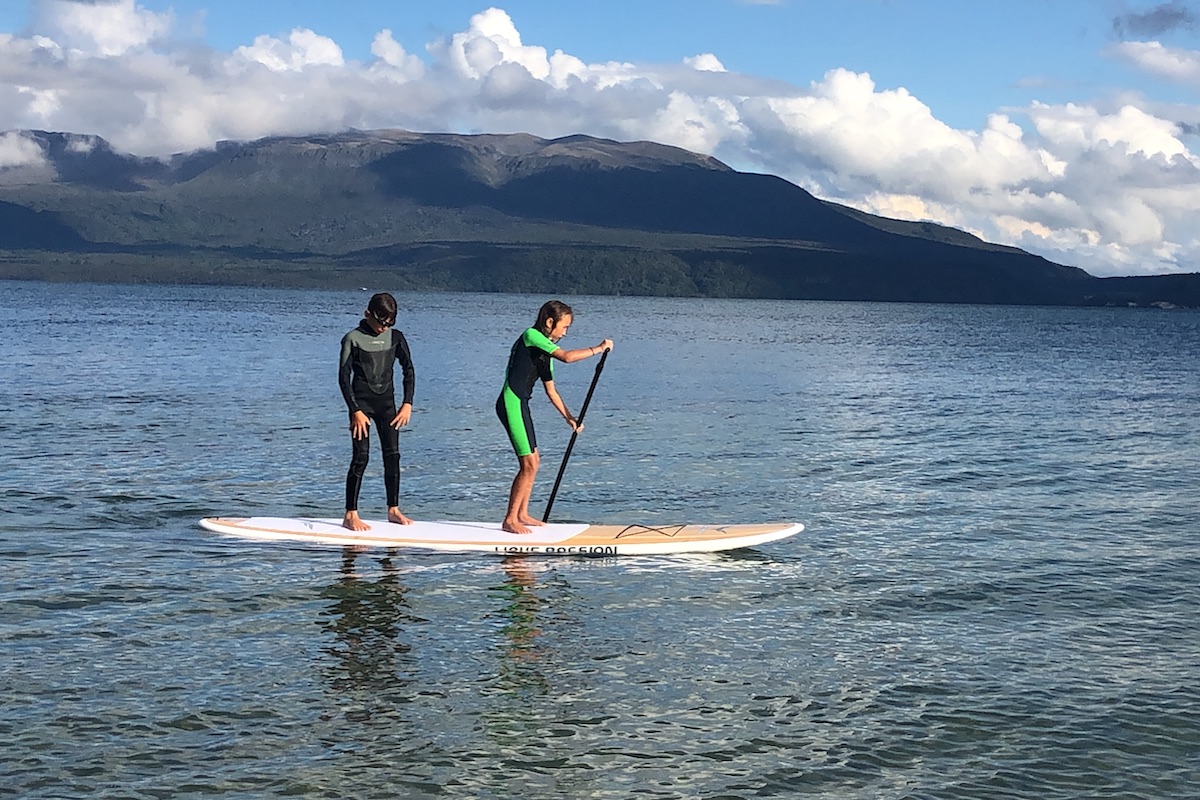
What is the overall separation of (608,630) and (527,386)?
180 inches

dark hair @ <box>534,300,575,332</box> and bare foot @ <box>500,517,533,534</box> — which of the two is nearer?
dark hair @ <box>534,300,575,332</box>

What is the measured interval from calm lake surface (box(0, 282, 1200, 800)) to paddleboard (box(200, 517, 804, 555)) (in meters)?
0.29

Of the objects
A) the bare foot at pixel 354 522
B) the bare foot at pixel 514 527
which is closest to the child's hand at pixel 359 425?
the bare foot at pixel 354 522

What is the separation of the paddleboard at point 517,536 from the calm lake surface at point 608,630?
286mm

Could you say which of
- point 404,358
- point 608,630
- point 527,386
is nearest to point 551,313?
point 527,386

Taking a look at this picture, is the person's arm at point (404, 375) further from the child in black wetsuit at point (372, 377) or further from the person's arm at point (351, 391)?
the person's arm at point (351, 391)

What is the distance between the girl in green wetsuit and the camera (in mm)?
16734

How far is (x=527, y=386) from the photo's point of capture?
673 inches

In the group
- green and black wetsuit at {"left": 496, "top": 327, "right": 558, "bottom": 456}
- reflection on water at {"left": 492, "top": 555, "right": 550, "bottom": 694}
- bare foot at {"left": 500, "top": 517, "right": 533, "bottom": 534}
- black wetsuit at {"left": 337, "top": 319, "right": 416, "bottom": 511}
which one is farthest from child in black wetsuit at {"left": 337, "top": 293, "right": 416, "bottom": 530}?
reflection on water at {"left": 492, "top": 555, "right": 550, "bottom": 694}

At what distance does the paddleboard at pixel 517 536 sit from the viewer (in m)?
17.1

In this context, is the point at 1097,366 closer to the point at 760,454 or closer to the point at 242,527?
the point at 760,454

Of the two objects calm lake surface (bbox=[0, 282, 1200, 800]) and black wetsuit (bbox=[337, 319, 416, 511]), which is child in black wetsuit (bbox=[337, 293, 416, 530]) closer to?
black wetsuit (bbox=[337, 319, 416, 511])

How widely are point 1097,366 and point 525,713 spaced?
3181 inches

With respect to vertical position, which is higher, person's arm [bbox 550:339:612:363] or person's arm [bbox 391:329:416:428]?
person's arm [bbox 550:339:612:363]
